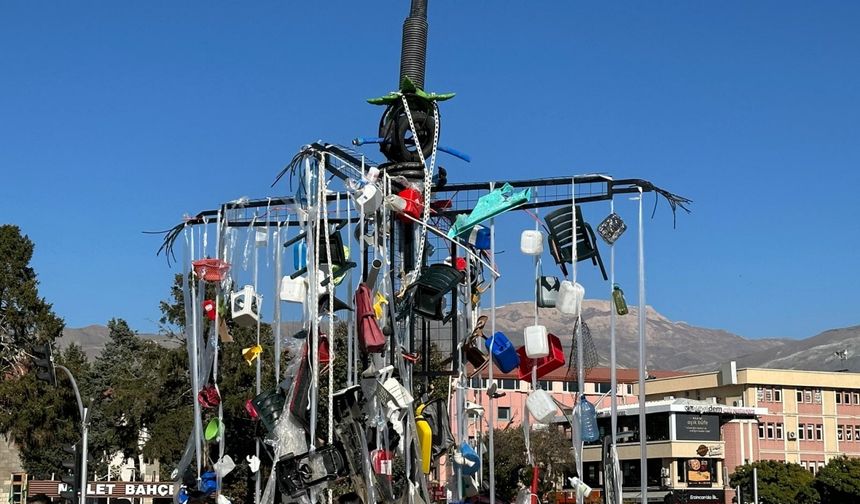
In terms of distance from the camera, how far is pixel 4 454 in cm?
5253

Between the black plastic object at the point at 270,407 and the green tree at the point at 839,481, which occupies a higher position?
the black plastic object at the point at 270,407

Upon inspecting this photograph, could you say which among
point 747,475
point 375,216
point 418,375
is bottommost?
point 747,475

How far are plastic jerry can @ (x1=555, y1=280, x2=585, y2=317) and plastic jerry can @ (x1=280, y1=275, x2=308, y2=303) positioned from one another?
115 inches

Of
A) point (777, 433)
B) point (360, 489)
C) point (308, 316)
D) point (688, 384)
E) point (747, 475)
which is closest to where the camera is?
point (360, 489)

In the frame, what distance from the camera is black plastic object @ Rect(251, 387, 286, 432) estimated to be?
528 inches

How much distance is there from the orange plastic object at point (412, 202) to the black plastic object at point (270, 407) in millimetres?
2485

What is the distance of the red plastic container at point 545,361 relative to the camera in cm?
1390

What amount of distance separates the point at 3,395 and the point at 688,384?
153ft

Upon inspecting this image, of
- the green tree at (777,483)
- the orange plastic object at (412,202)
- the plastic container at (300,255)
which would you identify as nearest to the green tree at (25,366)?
the plastic container at (300,255)

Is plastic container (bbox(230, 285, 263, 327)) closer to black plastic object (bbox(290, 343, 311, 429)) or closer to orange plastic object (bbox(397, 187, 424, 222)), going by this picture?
black plastic object (bbox(290, 343, 311, 429))

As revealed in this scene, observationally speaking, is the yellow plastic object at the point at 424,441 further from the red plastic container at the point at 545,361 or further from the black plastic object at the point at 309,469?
the red plastic container at the point at 545,361

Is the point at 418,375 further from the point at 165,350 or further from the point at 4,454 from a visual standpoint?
the point at 4,454

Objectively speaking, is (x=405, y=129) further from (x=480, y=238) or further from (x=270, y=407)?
(x=270, y=407)

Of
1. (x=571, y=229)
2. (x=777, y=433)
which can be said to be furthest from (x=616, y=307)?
(x=777, y=433)
